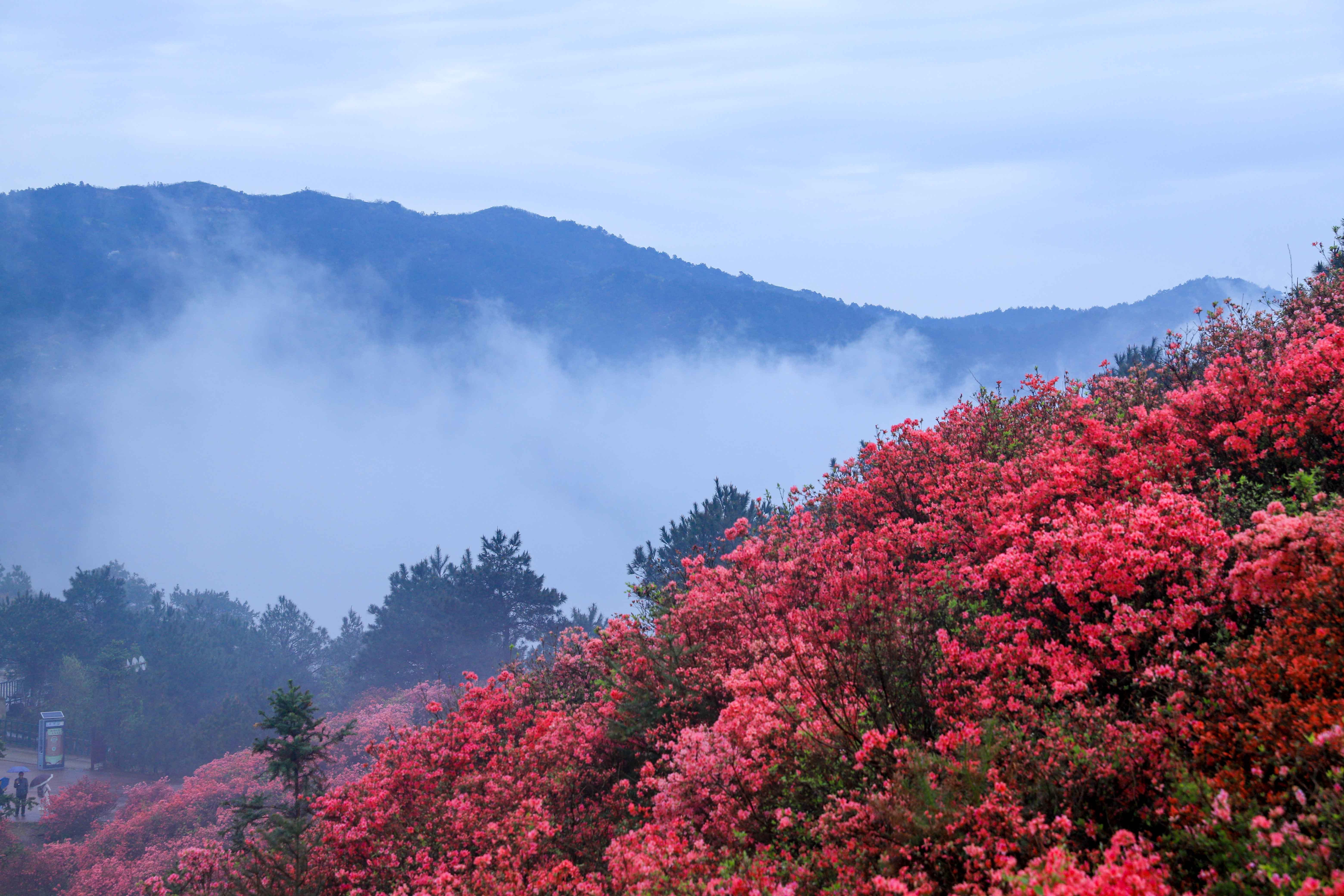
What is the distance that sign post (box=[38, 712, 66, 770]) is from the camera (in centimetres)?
4878

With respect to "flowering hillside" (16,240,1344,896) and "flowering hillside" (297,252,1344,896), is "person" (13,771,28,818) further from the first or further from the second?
"flowering hillside" (297,252,1344,896)

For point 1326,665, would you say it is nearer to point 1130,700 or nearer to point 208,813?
point 1130,700

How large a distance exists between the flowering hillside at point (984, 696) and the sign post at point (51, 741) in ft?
149

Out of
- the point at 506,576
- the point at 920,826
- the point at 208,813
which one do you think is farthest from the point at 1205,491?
the point at 506,576

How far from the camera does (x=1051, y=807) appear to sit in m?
5.54

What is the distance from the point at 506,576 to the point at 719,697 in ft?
170

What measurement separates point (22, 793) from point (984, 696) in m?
54.6

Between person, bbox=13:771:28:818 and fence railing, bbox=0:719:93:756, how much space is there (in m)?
13.0

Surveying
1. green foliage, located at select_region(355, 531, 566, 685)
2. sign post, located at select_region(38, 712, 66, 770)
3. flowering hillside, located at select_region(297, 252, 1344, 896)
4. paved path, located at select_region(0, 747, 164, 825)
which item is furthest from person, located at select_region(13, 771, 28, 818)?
flowering hillside, located at select_region(297, 252, 1344, 896)

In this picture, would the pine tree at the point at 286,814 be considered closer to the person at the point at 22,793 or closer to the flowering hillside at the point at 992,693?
the flowering hillside at the point at 992,693

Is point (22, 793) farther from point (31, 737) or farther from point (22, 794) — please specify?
point (31, 737)

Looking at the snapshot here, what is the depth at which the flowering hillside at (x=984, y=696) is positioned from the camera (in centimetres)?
502

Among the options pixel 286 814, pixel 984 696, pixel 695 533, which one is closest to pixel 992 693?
pixel 984 696

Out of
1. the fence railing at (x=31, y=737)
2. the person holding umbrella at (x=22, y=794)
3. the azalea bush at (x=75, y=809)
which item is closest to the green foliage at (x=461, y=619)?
the fence railing at (x=31, y=737)
